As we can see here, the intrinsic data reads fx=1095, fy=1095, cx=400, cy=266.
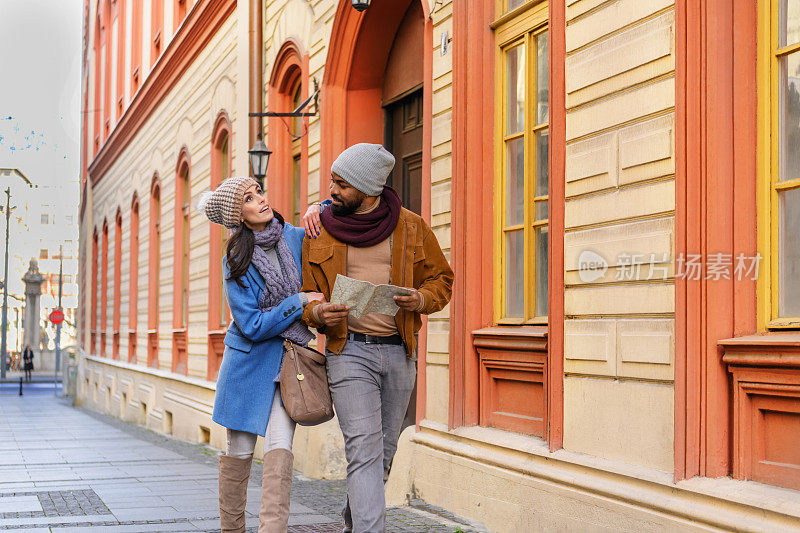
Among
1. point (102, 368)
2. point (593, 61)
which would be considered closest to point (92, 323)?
point (102, 368)

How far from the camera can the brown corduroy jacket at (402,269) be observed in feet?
16.9

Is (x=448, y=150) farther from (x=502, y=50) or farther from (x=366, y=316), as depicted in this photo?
(x=366, y=316)

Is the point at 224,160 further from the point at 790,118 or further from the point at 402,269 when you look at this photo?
the point at 790,118

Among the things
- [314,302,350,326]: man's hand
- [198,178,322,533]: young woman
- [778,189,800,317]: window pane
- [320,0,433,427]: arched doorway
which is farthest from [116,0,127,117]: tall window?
[778,189,800,317]: window pane

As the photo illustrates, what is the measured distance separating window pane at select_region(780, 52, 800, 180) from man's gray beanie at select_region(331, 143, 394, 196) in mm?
1805

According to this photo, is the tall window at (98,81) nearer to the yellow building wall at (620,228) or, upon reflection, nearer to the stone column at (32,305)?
the stone column at (32,305)

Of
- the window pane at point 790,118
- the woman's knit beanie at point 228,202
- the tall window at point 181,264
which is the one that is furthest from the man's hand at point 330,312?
the tall window at point 181,264

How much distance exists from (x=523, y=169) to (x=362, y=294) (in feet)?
9.08

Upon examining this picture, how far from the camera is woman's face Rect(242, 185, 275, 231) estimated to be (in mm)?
5094

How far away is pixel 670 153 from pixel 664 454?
1.47m

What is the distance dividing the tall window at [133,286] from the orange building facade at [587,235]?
37.4 feet

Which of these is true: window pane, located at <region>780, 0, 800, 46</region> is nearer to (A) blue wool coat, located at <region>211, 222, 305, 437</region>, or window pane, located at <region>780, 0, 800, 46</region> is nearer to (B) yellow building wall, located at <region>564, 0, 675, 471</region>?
(B) yellow building wall, located at <region>564, 0, 675, 471</region>

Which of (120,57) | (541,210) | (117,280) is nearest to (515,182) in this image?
(541,210)

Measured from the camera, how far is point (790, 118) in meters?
4.97
